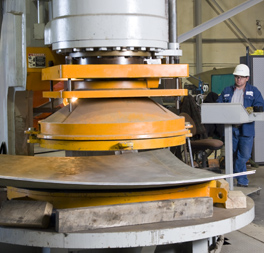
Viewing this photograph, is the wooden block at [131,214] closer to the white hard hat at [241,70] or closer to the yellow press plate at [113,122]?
the yellow press plate at [113,122]

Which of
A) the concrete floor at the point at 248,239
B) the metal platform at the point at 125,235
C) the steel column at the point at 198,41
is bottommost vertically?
the concrete floor at the point at 248,239

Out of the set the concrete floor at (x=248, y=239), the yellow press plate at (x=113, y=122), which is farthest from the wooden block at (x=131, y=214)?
the concrete floor at (x=248, y=239)

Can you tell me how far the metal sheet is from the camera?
188 centimetres

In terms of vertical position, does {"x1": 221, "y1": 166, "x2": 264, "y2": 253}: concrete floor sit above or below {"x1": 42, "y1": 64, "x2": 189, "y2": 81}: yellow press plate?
below

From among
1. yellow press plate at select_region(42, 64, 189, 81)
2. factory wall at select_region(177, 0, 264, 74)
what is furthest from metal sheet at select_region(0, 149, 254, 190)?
factory wall at select_region(177, 0, 264, 74)

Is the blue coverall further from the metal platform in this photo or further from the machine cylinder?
the metal platform

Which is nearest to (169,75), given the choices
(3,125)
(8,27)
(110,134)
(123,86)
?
(123,86)

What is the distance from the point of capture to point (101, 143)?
230 cm

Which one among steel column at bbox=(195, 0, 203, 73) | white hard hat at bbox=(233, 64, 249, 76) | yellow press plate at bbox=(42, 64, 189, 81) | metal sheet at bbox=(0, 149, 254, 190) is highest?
steel column at bbox=(195, 0, 203, 73)

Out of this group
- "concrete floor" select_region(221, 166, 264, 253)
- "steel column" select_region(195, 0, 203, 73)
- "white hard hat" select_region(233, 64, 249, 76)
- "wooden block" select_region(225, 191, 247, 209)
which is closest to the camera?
"wooden block" select_region(225, 191, 247, 209)

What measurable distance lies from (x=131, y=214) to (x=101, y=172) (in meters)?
0.21

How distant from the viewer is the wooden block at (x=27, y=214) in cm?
195

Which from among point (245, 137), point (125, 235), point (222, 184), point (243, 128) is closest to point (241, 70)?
point (243, 128)

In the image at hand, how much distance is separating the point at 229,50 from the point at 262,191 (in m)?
10.8
